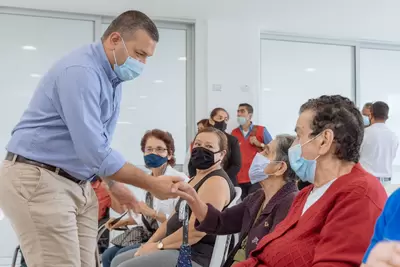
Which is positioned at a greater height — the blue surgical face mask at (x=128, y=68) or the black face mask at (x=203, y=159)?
the blue surgical face mask at (x=128, y=68)

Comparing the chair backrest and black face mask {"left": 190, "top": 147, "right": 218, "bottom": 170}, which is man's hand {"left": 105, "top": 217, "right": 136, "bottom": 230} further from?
the chair backrest

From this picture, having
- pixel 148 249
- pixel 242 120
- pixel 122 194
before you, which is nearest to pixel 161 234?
pixel 148 249

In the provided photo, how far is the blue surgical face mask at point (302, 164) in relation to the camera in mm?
1832

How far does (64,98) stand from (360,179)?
1.04 m

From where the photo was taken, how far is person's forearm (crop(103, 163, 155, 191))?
6.38 feet

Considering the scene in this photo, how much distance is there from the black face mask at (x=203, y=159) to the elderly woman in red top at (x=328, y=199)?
0.93m

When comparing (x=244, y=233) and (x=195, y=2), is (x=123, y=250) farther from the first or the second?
(x=195, y=2)

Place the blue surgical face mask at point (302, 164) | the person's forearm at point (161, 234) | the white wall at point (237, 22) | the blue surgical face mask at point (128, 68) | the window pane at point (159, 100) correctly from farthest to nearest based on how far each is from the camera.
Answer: the window pane at point (159, 100), the white wall at point (237, 22), the person's forearm at point (161, 234), the blue surgical face mask at point (128, 68), the blue surgical face mask at point (302, 164)

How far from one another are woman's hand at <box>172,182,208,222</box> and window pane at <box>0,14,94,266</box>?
388cm

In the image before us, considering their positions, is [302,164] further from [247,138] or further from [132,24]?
[247,138]

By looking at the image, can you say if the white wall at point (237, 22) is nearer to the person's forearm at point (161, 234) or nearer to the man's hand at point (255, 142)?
the man's hand at point (255, 142)

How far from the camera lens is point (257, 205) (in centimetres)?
223

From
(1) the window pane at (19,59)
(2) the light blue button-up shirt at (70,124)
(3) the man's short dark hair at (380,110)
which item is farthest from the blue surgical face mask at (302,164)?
(1) the window pane at (19,59)

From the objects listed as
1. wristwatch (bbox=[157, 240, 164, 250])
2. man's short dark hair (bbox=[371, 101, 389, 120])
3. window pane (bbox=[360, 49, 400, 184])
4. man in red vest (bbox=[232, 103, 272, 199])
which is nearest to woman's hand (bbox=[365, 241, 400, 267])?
wristwatch (bbox=[157, 240, 164, 250])
